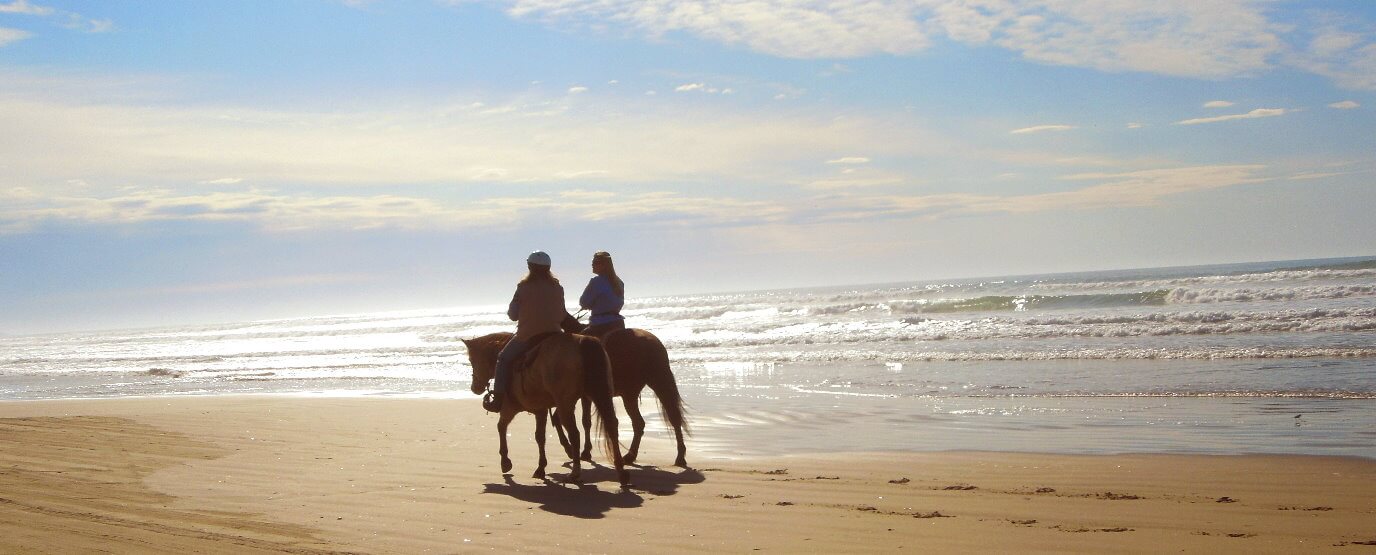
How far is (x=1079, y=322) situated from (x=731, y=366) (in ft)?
31.4

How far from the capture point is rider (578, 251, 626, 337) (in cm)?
904

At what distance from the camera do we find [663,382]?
8992 millimetres

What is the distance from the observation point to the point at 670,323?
140ft

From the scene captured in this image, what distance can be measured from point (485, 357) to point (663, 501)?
2.62m

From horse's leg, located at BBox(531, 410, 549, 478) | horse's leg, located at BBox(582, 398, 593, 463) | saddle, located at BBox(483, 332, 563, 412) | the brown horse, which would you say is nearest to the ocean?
horse's leg, located at BBox(582, 398, 593, 463)

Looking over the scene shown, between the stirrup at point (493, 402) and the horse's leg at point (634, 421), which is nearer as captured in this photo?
the stirrup at point (493, 402)

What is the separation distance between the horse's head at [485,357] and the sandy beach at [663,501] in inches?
29.3

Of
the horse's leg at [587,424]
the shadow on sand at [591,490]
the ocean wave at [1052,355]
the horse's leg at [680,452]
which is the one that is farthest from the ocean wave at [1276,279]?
the shadow on sand at [591,490]

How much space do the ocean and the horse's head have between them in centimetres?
203

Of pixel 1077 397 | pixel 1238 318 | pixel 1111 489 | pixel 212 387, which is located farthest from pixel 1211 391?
pixel 212 387

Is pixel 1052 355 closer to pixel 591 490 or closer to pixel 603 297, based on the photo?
A: pixel 603 297

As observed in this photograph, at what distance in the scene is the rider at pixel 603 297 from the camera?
9039 millimetres

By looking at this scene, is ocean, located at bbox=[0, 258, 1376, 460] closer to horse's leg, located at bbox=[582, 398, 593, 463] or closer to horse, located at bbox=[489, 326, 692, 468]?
horse, located at bbox=[489, 326, 692, 468]

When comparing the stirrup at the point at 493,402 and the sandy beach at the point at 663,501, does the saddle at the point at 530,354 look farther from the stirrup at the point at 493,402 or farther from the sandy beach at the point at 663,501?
the sandy beach at the point at 663,501
